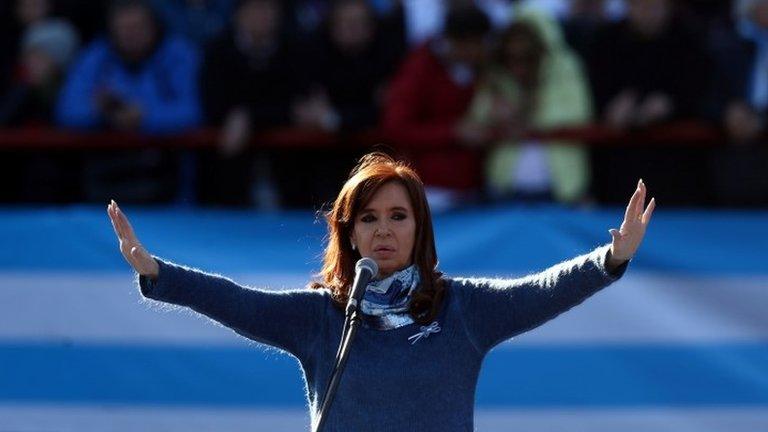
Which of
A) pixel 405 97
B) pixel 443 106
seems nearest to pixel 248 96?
pixel 405 97

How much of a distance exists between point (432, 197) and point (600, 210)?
662 millimetres

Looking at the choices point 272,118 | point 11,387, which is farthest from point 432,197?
point 11,387

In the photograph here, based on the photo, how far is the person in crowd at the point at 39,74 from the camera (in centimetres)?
690

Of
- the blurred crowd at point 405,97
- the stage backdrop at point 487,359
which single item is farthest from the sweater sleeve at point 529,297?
the blurred crowd at point 405,97

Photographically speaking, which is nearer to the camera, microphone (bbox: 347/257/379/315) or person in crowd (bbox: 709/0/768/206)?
microphone (bbox: 347/257/379/315)

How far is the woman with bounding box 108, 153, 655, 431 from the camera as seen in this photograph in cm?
352

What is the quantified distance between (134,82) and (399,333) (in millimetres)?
3471

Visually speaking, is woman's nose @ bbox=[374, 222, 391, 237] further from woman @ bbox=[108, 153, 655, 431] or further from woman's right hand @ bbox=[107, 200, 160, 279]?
woman's right hand @ bbox=[107, 200, 160, 279]

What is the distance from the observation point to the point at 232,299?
3.65 meters

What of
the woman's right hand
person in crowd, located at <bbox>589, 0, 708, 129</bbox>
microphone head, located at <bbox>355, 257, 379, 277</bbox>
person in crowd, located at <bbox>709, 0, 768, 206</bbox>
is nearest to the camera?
microphone head, located at <bbox>355, 257, 379, 277</bbox>

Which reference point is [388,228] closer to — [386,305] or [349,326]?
[386,305]

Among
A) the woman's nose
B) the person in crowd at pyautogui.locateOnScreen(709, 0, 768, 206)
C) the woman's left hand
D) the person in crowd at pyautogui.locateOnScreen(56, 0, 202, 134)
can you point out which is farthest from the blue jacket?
the woman's left hand

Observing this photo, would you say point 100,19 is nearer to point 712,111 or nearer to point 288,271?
point 288,271

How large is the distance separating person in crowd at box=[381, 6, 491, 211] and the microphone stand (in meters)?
2.78
